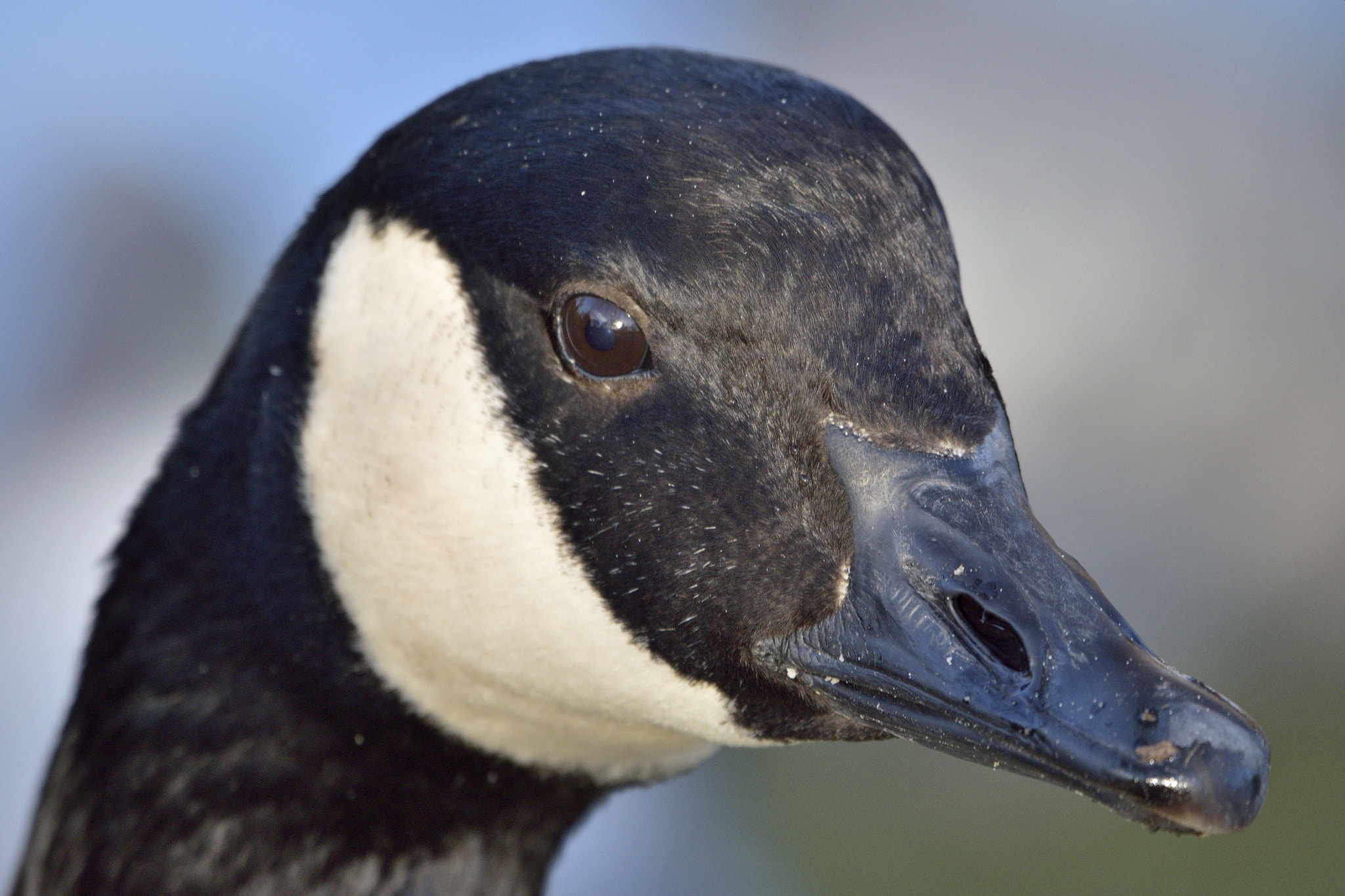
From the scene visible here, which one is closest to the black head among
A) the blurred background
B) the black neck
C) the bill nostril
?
the bill nostril

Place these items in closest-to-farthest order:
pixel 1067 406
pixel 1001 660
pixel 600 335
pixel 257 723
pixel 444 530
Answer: pixel 1001 660 < pixel 600 335 < pixel 444 530 < pixel 257 723 < pixel 1067 406

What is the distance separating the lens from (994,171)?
8.48 m

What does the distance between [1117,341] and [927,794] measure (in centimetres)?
314

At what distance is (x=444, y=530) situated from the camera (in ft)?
6.66

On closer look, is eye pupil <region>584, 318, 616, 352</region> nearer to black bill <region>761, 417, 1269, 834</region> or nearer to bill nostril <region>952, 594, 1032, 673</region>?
black bill <region>761, 417, 1269, 834</region>

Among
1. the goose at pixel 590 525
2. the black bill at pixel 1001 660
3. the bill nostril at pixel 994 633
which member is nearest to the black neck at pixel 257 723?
the goose at pixel 590 525

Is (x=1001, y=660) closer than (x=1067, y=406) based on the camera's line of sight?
Yes

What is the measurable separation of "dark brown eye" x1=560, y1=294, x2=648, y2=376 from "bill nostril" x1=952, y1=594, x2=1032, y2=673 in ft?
2.01

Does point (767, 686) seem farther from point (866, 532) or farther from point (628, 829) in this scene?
point (628, 829)

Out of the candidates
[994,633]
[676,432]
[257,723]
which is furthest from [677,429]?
[257,723]

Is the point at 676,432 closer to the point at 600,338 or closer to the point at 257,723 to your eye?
the point at 600,338

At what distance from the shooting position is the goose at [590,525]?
1696 millimetres

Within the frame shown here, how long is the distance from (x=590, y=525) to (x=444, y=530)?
0.25 meters

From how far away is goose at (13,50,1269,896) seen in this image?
170 cm
